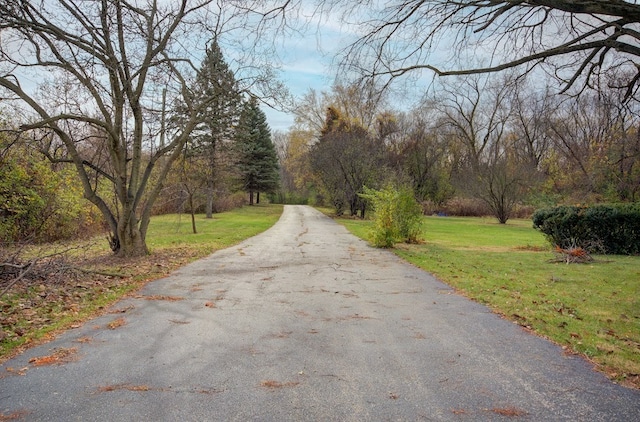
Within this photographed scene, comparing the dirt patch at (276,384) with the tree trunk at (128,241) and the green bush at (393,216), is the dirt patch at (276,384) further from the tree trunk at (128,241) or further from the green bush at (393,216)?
the green bush at (393,216)

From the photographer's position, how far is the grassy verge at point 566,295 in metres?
4.38

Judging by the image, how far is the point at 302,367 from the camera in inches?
145

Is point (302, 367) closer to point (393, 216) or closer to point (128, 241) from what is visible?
point (128, 241)

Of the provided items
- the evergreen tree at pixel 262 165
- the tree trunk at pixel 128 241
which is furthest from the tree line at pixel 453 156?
the tree trunk at pixel 128 241

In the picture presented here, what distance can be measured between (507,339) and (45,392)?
445 cm

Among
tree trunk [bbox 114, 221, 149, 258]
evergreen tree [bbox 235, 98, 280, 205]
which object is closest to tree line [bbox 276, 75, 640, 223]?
evergreen tree [bbox 235, 98, 280, 205]

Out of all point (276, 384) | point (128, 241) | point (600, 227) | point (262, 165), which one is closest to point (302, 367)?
point (276, 384)

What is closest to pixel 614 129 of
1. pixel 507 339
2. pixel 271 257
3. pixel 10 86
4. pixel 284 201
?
pixel 271 257

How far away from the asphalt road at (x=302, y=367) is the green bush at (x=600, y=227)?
9481 millimetres

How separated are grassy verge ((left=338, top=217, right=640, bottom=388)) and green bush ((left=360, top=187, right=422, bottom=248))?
1.42 metres

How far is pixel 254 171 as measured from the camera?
47.7 m

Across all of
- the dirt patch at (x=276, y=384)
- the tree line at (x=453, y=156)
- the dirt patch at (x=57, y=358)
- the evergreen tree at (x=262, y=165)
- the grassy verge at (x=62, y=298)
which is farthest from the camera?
the evergreen tree at (x=262, y=165)

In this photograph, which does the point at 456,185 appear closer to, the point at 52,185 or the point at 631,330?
the point at 52,185

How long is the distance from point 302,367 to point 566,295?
567 cm
